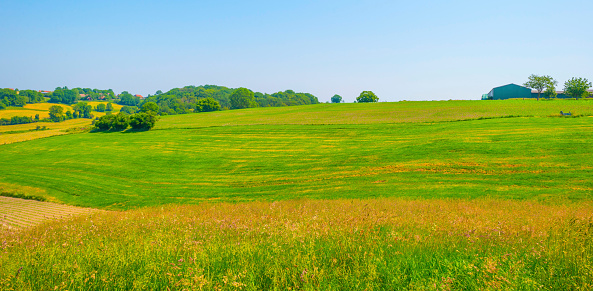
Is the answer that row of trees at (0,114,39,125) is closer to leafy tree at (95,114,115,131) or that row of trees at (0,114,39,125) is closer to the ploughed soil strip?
leafy tree at (95,114,115,131)

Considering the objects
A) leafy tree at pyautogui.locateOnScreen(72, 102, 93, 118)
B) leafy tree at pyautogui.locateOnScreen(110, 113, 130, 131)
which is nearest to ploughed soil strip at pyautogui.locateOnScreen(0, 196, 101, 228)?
leafy tree at pyautogui.locateOnScreen(110, 113, 130, 131)

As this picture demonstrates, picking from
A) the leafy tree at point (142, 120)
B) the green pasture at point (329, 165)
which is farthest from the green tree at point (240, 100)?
the green pasture at point (329, 165)

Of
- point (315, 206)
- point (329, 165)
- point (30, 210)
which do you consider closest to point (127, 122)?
point (30, 210)

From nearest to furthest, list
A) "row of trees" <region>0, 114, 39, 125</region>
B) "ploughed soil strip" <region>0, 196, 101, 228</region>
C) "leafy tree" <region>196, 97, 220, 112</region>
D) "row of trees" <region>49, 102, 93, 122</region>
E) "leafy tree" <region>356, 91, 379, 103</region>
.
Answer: "ploughed soil strip" <region>0, 196, 101, 228</region> < "row of trees" <region>0, 114, 39, 125</region> < "leafy tree" <region>196, 97, 220, 112</region> < "row of trees" <region>49, 102, 93, 122</region> < "leafy tree" <region>356, 91, 379, 103</region>

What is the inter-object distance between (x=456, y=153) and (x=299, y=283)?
2802 centimetres

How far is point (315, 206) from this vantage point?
40.5 ft

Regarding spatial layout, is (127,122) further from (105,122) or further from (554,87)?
(554,87)

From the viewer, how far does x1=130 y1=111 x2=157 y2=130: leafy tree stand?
2405 inches

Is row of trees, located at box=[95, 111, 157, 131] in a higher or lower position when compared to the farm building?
lower

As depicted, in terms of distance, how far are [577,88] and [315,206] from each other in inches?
4559

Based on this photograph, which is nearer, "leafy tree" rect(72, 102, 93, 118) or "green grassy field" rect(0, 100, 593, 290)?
"green grassy field" rect(0, 100, 593, 290)

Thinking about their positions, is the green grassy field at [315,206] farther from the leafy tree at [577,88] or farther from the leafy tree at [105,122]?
the leafy tree at [577,88]

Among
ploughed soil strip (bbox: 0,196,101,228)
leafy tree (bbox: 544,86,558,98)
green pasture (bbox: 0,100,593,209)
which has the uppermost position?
leafy tree (bbox: 544,86,558,98)

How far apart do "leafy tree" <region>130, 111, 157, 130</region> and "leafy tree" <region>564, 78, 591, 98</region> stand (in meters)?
117
